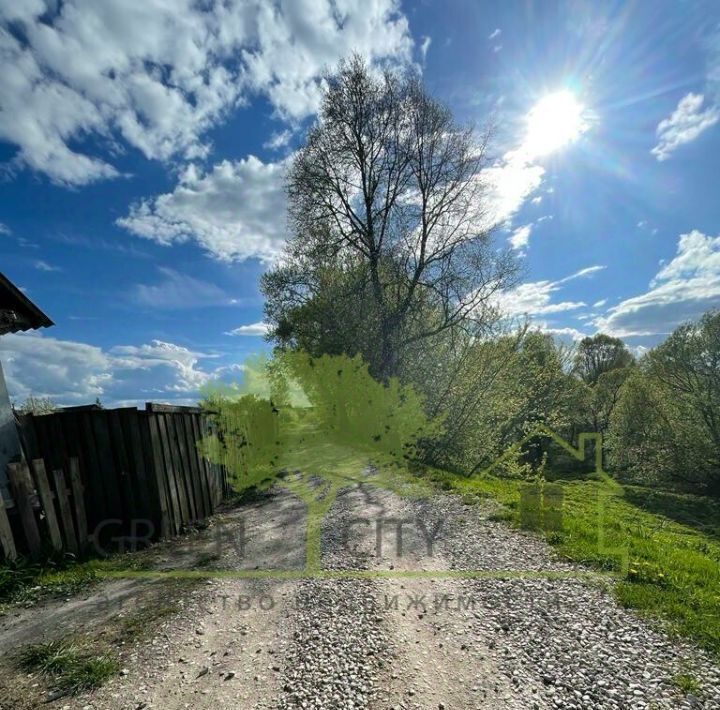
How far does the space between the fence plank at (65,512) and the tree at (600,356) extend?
44944 millimetres

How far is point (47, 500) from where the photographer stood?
5.51m

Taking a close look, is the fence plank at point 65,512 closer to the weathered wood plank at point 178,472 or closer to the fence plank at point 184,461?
the weathered wood plank at point 178,472

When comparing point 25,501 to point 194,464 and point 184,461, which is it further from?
point 194,464

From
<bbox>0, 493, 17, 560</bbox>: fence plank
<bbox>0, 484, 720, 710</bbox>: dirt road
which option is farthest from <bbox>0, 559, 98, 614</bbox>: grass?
<bbox>0, 484, 720, 710</bbox>: dirt road

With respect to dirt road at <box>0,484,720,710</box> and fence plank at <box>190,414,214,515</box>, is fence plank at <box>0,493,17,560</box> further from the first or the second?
fence plank at <box>190,414,214,515</box>

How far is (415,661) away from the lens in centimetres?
344

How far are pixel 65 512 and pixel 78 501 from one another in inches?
9.1

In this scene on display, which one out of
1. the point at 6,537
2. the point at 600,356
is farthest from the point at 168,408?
the point at 600,356

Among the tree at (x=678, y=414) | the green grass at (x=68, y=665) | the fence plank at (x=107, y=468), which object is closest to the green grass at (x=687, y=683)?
the green grass at (x=68, y=665)

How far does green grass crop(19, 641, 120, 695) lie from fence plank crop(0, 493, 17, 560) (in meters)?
1.92

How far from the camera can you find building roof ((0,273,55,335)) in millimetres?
7300

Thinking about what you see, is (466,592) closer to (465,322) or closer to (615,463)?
(465,322)

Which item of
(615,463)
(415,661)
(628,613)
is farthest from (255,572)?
(615,463)

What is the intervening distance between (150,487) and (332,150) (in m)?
13.7
